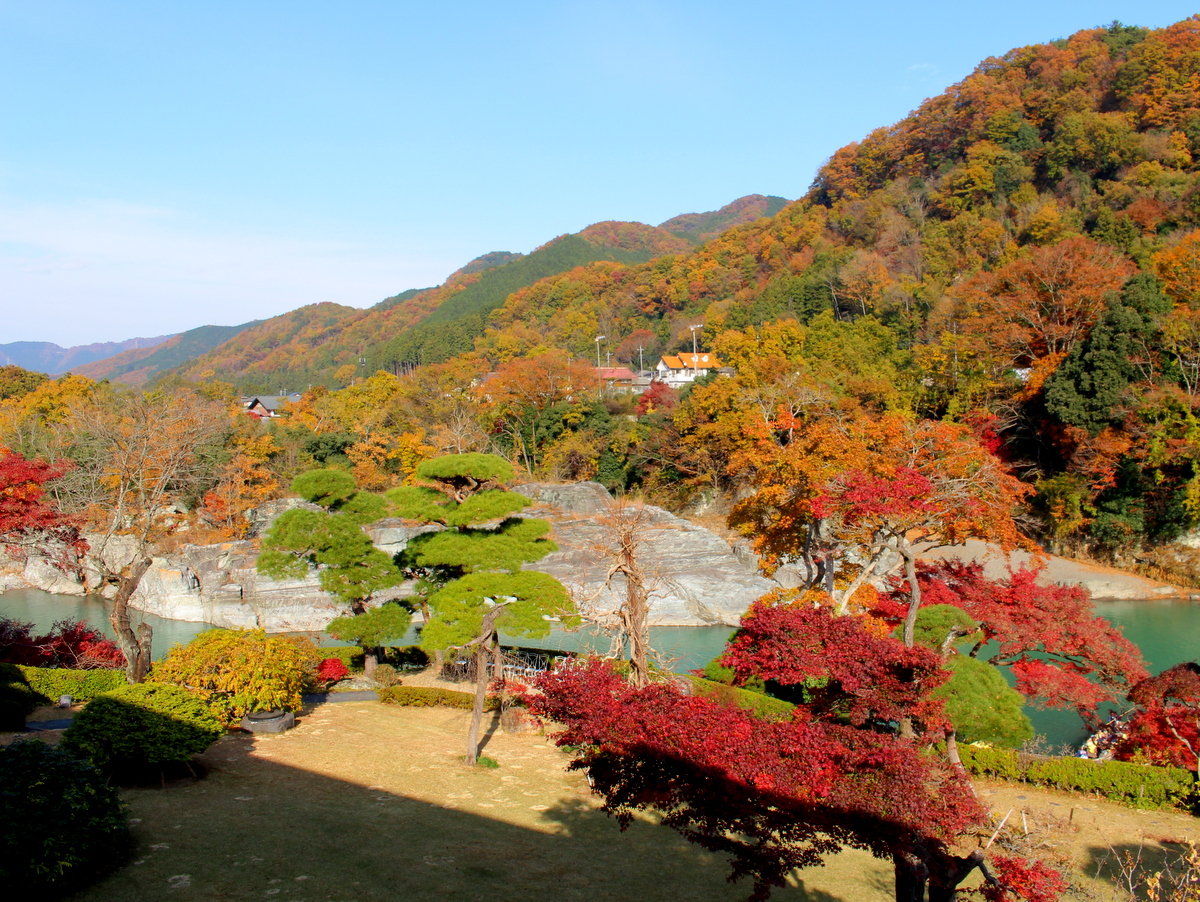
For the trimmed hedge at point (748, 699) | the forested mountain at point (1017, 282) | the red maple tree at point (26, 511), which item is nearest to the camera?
the trimmed hedge at point (748, 699)

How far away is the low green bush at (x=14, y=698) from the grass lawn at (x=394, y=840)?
2950 millimetres

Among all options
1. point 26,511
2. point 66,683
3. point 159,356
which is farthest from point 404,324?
point 159,356

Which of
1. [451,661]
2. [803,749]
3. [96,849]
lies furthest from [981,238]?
[96,849]

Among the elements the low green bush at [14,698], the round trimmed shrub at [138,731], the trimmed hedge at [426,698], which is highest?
the round trimmed shrub at [138,731]

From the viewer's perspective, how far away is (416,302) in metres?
111

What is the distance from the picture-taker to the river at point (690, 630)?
18.8 m

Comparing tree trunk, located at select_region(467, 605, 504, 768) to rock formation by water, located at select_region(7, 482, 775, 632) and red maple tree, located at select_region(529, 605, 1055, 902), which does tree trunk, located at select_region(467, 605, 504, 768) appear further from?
rock formation by water, located at select_region(7, 482, 775, 632)

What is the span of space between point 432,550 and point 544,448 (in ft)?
72.1

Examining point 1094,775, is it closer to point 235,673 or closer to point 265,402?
point 235,673

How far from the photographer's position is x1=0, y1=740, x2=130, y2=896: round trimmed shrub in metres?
5.48

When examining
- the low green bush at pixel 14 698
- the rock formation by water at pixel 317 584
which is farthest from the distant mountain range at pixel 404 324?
the low green bush at pixel 14 698

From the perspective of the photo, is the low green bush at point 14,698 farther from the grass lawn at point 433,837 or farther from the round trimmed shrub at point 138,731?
the round trimmed shrub at point 138,731

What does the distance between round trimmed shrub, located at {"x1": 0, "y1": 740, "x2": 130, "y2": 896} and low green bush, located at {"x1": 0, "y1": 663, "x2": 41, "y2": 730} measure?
4.86 m

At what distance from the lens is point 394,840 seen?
24.2ft
